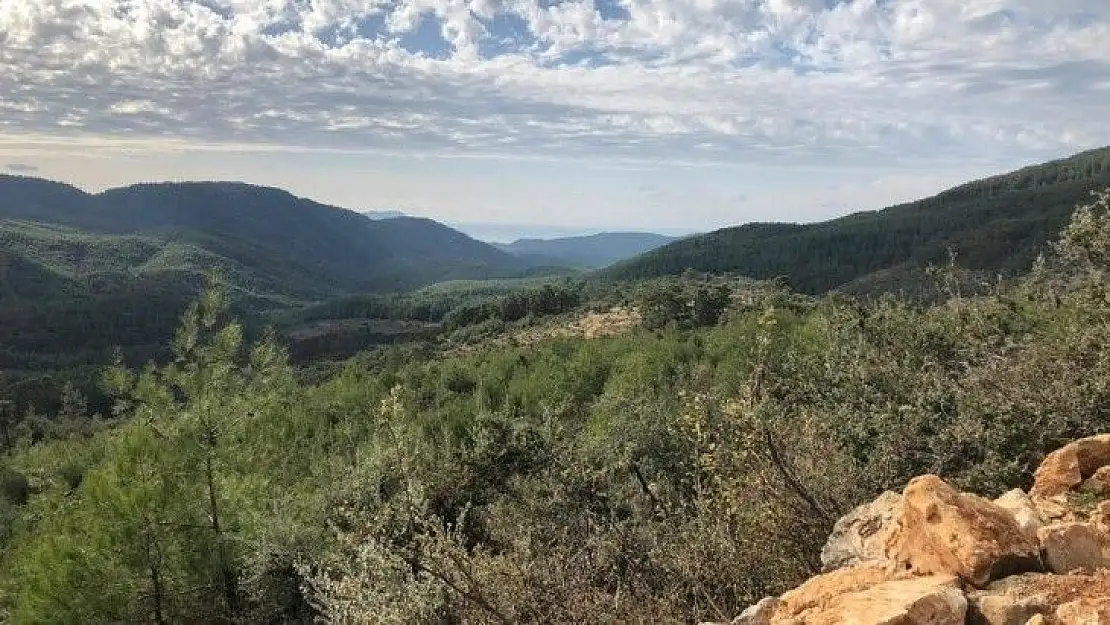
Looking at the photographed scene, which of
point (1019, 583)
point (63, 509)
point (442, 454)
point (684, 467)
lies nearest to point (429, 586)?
point (1019, 583)

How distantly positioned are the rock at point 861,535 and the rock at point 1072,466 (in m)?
2.14

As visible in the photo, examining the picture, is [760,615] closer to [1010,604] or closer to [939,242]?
[1010,604]

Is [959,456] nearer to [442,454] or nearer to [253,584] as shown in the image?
[442,454]

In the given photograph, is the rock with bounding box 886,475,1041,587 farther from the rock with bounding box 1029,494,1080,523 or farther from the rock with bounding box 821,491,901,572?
the rock with bounding box 1029,494,1080,523

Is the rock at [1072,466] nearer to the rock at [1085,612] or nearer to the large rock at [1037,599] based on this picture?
the large rock at [1037,599]

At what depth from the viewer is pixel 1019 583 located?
6.27 meters

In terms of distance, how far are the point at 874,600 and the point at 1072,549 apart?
231cm

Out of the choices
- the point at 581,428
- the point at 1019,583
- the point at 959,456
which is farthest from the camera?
the point at 581,428

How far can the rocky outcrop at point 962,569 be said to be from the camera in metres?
5.73

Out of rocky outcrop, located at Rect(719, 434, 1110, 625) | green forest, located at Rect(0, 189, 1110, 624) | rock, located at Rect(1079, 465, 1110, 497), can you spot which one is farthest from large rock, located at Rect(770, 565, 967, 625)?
rock, located at Rect(1079, 465, 1110, 497)

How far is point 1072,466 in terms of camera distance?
30.9 feet

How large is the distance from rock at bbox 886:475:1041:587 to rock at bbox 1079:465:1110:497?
2.50 metres

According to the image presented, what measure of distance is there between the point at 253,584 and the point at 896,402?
1508 cm

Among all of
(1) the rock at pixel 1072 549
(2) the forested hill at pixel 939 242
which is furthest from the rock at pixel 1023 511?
(2) the forested hill at pixel 939 242
